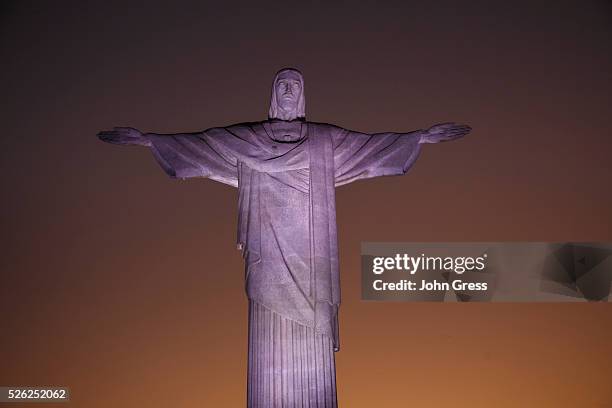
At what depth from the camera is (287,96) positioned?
4.77 m

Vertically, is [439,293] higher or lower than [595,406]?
higher

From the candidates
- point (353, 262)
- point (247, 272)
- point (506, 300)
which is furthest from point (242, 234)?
point (506, 300)

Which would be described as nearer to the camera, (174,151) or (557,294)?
(174,151)

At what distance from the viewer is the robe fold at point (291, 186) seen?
444 centimetres

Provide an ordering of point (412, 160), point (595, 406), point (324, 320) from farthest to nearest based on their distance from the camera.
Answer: point (595, 406) → point (412, 160) → point (324, 320)

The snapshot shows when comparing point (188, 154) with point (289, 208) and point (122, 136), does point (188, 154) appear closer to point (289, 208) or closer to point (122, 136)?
point (122, 136)

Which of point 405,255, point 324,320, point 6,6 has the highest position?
point 6,6

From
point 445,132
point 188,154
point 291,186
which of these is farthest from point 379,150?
point 188,154

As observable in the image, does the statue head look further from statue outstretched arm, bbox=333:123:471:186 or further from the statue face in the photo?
statue outstretched arm, bbox=333:123:471:186

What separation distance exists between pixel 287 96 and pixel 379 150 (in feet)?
2.25

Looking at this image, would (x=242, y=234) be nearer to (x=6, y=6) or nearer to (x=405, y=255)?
(x=405, y=255)

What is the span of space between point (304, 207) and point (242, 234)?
417 millimetres

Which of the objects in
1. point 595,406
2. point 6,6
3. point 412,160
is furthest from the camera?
point 6,6

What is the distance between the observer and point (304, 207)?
4.59 meters
